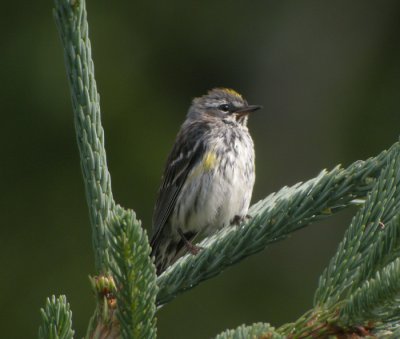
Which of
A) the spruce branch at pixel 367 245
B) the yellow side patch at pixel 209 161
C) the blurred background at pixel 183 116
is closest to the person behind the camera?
the spruce branch at pixel 367 245

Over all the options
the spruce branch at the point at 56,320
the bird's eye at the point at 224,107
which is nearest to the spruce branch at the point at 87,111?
the spruce branch at the point at 56,320

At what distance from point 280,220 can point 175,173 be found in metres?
2.68

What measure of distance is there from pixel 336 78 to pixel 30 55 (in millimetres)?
4163

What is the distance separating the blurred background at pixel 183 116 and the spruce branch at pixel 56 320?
5750 mm

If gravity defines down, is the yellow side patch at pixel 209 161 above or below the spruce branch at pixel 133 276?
below

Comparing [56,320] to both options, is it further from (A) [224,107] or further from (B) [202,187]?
(A) [224,107]

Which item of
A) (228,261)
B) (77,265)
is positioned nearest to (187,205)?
(228,261)

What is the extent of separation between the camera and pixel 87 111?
259 cm

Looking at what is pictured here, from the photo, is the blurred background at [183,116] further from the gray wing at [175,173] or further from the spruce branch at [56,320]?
the spruce branch at [56,320]

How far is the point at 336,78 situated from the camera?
11633 mm

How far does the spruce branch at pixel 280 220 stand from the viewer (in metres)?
2.60

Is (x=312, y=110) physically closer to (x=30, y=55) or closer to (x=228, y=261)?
(x=30, y=55)

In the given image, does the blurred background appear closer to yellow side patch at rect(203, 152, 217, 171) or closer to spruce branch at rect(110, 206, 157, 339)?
yellow side patch at rect(203, 152, 217, 171)

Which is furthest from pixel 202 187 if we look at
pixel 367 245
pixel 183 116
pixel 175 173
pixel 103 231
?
pixel 183 116
